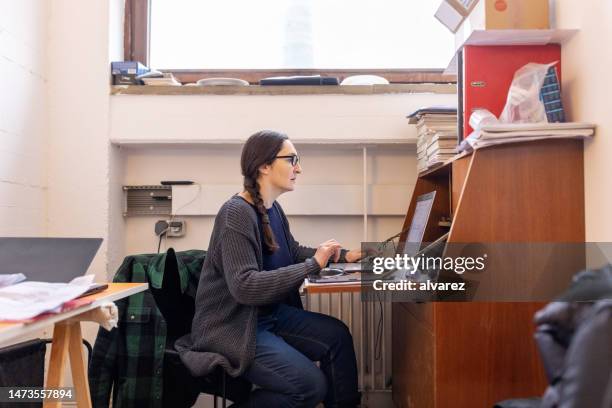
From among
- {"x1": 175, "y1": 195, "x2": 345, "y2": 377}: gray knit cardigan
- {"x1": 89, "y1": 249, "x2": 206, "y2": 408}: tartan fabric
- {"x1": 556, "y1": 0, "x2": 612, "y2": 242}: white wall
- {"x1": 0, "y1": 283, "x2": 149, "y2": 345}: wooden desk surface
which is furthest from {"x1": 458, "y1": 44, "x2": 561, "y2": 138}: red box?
{"x1": 89, "y1": 249, "x2": 206, "y2": 408}: tartan fabric

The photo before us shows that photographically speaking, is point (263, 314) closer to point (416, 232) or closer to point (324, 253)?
point (324, 253)

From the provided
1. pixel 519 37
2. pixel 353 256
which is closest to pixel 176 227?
pixel 353 256

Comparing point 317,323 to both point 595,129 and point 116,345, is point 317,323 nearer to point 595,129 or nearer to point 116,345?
point 116,345

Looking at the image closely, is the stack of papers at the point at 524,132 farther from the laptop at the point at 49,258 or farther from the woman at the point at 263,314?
the laptop at the point at 49,258

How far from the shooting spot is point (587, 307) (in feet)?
2.36

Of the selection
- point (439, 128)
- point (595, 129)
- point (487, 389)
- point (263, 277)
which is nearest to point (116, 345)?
point (263, 277)

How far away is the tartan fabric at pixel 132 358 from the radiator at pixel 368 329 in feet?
2.34

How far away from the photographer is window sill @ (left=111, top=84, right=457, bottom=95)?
223 centimetres

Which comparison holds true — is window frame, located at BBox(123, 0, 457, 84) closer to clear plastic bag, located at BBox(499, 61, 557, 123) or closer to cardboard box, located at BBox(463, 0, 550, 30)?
cardboard box, located at BBox(463, 0, 550, 30)

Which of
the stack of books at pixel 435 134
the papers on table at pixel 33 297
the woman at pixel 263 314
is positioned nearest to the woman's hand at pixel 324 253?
the woman at pixel 263 314

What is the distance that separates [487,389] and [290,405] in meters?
0.58

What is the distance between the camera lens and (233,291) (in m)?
1.49

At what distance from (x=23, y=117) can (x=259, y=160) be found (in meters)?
1.06

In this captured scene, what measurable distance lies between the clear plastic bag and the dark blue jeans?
0.94m
